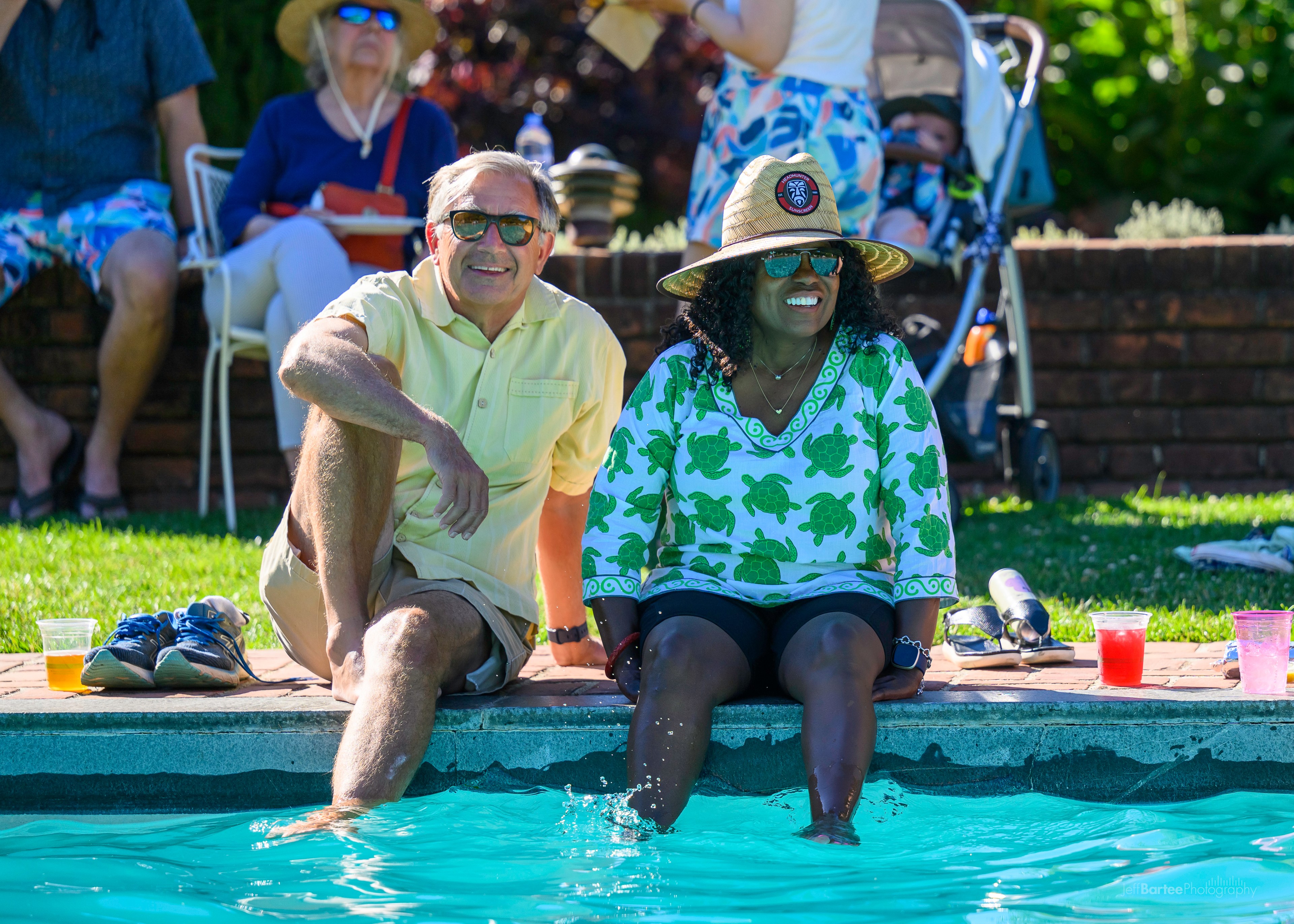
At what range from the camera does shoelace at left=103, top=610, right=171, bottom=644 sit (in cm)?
357

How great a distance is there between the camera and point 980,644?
12.8 feet

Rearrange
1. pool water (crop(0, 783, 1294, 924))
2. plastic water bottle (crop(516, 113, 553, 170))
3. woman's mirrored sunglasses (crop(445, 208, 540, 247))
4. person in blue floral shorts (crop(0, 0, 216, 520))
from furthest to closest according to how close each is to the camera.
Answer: plastic water bottle (crop(516, 113, 553, 170)) < person in blue floral shorts (crop(0, 0, 216, 520)) < woman's mirrored sunglasses (crop(445, 208, 540, 247)) < pool water (crop(0, 783, 1294, 924))

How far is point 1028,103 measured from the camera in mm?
6539

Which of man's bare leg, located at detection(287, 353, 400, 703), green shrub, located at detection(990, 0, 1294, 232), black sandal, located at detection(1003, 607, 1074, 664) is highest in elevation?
green shrub, located at detection(990, 0, 1294, 232)

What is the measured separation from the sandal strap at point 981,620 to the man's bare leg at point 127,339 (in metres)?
3.83

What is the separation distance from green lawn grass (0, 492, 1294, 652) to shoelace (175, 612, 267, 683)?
0.65 m

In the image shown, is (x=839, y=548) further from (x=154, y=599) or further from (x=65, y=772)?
(x=154, y=599)

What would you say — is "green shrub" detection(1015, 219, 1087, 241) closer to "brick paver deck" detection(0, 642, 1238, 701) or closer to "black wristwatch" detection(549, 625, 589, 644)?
"brick paver deck" detection(0, 642, 1238, 701)

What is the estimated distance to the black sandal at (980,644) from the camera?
150 inches

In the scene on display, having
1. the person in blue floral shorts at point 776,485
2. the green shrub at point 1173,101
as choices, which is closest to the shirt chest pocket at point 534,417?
the person in blue floral shorts at point 776,485

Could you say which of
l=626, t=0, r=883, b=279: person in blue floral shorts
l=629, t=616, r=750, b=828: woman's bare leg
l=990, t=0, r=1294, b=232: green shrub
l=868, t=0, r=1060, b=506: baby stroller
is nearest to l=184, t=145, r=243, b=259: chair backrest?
l=626, t=0, r=883, b=279: person in blue floral shorts

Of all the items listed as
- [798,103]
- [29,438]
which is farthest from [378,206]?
[29,438]

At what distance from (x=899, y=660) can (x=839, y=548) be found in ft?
0.94

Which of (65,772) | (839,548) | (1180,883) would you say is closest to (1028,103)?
(839,548)
